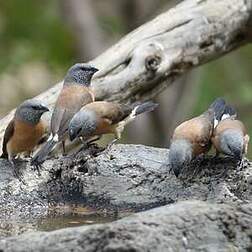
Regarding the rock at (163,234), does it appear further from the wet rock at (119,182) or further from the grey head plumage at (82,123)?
the grey head plumage at (82,123)

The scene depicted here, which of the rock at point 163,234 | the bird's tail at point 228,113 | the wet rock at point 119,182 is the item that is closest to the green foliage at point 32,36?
the bird's tail at point 228,113

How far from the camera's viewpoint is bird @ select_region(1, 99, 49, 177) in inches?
259

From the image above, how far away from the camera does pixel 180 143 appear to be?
19.4 feet

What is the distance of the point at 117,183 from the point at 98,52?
6227 millimetres

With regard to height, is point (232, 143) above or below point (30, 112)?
below

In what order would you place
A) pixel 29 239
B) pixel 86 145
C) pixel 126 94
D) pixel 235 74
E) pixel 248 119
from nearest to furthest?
pixel 29 239 < pixel 86 145 < pixel 126 94 < pixel 248 119 < pixel 235 74

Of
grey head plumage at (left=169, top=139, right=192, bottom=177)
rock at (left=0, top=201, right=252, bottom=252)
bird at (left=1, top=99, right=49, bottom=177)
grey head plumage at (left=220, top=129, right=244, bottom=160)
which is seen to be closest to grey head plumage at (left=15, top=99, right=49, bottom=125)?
bird at (left=1, top=99, right=49, bottom=177)

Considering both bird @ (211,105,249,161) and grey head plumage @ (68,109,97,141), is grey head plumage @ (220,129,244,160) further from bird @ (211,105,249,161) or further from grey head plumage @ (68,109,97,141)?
grey head plumage @ (68,109,97,141)

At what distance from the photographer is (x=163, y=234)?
13.4 feet

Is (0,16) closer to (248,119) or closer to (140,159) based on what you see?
(248,119)

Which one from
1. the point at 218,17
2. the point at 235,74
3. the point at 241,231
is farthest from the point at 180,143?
the point at 235,74

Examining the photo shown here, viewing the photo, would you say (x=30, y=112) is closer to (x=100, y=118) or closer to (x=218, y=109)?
(x=100, y=118)

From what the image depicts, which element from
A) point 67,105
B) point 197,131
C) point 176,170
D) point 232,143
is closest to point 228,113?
point 197,131

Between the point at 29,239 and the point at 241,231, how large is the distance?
37.4 inches
